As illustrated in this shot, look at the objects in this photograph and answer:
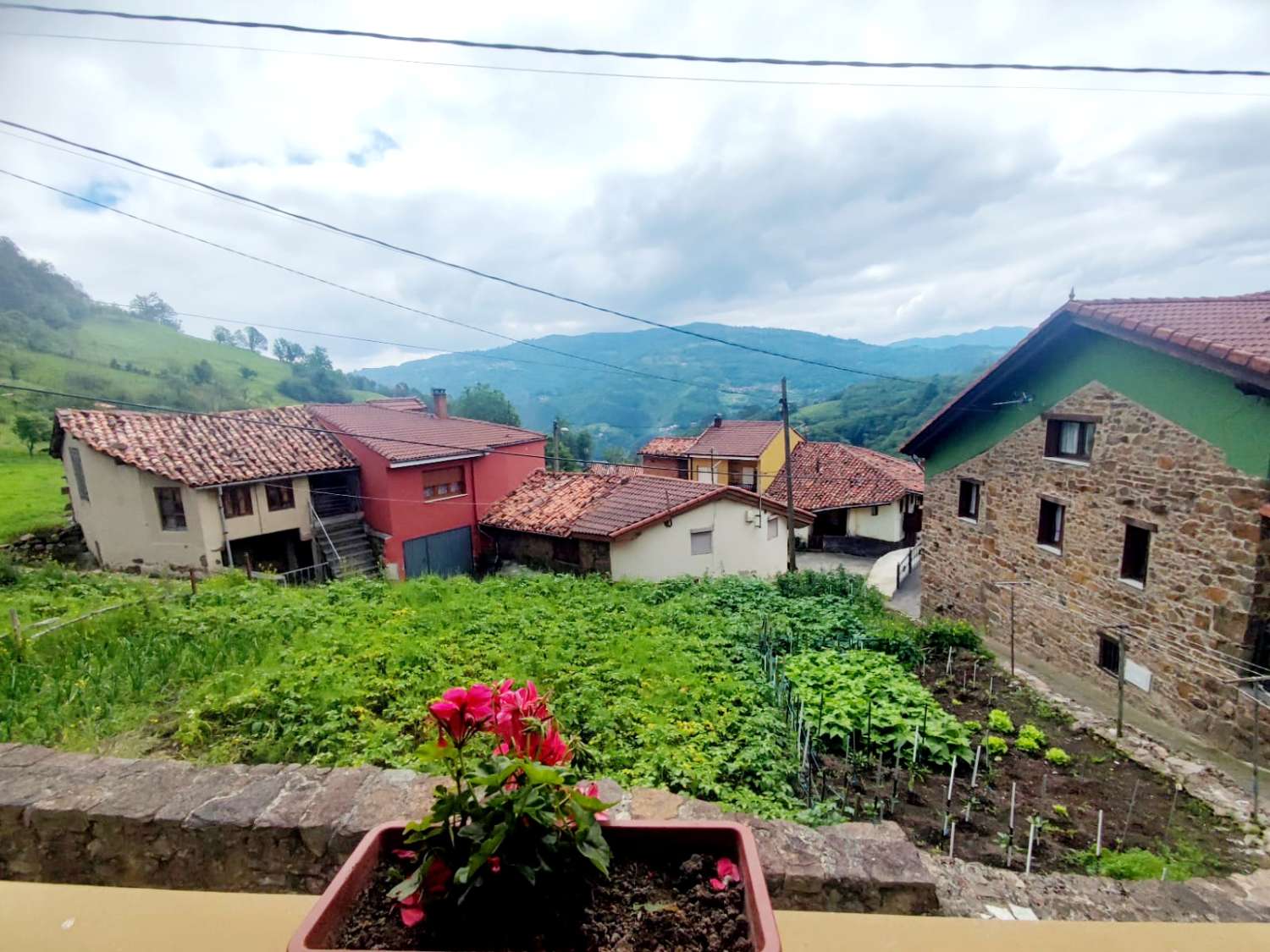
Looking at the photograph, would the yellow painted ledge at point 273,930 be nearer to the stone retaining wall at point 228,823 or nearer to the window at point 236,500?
the stone retaining wall at point 228,823

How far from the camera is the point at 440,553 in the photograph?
694 inches

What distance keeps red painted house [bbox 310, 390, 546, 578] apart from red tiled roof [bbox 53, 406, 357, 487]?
3.57 feet

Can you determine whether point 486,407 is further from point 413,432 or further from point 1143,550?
point 1143,550

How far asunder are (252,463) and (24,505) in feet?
25.3

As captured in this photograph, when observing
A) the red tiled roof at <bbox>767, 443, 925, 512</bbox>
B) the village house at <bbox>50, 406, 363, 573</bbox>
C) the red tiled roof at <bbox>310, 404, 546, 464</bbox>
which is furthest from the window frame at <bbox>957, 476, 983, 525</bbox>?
the village house at <bbox>50, 406, 363, 573</bbox>

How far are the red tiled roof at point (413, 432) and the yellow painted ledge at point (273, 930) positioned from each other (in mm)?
15225

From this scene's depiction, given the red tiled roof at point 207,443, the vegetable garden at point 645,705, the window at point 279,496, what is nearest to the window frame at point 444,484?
the red tiled roof at point 207,443

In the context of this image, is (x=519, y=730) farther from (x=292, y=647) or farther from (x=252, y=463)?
(x=252, y=463)

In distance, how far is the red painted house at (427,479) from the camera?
16.6m

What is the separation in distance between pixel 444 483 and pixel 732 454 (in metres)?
15.0

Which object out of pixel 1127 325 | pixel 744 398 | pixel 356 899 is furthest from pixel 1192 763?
pixel 744 398

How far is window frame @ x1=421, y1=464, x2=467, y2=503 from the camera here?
687 inches

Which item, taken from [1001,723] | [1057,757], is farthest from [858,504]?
[1057,757]

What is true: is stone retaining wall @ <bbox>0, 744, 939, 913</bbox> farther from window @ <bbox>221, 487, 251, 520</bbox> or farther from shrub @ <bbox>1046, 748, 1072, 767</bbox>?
window @ <bbox>221, 487, 251, 520</bbox>
